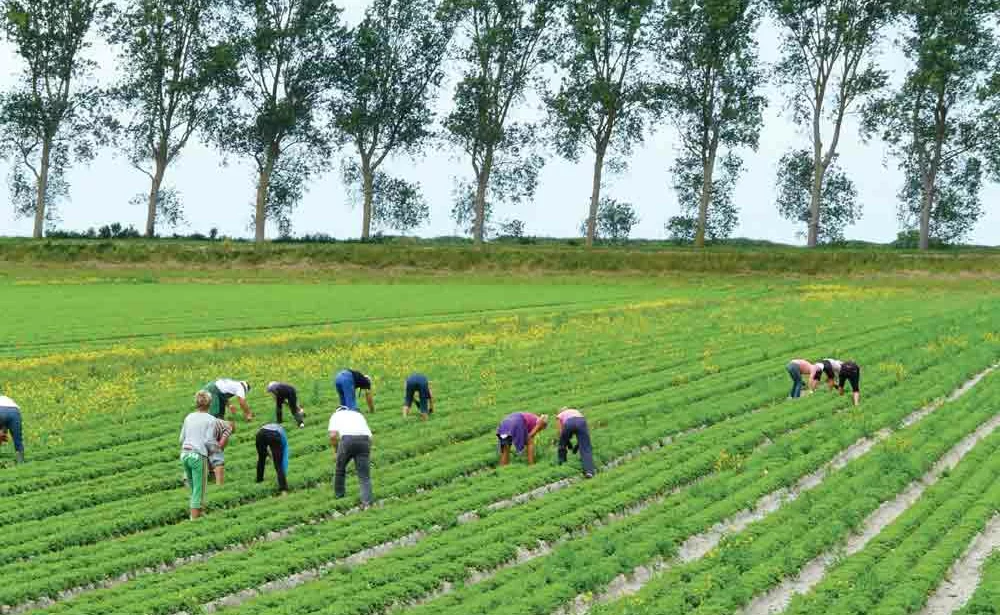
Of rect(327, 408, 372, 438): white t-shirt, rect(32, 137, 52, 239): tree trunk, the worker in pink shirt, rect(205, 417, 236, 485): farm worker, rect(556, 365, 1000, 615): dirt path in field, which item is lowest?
rect(556, 365, 1000, 615): dirt path in field

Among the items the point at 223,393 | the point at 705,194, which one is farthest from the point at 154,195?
the point at 223,393

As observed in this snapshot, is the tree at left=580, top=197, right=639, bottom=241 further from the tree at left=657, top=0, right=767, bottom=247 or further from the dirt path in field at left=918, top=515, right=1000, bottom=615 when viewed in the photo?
the dirt path in field at left=918, top=515, right=1000, bottom=615

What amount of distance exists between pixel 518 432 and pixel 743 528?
238 inches

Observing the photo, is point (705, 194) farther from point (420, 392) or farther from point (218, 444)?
point (218, 444)

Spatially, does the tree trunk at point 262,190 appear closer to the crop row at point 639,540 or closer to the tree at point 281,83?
the tree at point 281,83

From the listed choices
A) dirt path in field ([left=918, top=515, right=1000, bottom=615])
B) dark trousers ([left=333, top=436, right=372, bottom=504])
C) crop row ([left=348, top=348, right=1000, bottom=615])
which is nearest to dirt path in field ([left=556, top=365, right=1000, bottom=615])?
crop row ([left=348, top=348, right=1000, bottom=615])

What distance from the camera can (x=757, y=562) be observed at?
17484 millimetres

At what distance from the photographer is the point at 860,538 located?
1944 cm

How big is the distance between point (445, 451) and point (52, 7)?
8501cm

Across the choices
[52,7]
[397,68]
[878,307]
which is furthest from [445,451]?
[52,7]

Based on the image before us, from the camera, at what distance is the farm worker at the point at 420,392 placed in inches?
1142

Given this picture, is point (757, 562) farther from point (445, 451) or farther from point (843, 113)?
point (843, 113)

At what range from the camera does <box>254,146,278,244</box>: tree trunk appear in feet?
319

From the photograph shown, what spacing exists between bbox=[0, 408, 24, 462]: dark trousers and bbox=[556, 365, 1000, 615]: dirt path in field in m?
13.6
